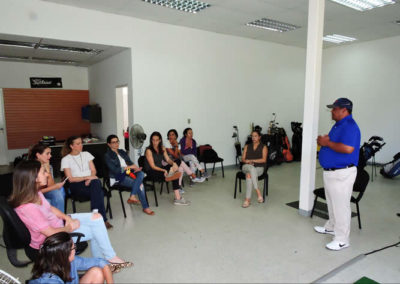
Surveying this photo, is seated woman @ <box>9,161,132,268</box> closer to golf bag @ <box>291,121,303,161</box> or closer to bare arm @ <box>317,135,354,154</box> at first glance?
bare arm @ <box>317,135,354,154</box>

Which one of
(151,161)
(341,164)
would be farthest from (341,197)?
(151,161)

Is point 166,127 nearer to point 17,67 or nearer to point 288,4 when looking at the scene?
point 288,4

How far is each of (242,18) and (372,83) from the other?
3.99 m

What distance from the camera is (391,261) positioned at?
2742 mm

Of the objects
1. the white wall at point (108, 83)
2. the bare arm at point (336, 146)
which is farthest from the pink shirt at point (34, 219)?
the white wall at point (108, 83)

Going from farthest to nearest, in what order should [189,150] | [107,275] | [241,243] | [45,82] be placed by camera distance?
[45,82], [189,150], [241,243], [107,275]

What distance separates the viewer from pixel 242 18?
5281 mm

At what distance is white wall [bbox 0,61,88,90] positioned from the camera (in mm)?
7062

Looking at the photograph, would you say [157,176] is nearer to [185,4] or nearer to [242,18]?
[185,4]

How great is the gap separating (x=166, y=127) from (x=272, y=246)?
135 inches

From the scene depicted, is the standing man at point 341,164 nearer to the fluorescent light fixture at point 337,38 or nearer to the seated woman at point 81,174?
the seated woman at point 81,174

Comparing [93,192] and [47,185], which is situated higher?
[47,185]

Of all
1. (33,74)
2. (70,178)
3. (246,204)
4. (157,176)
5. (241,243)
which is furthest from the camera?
(33,74)

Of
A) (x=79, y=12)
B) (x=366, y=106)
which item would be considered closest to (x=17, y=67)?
(x=79, y=12)
